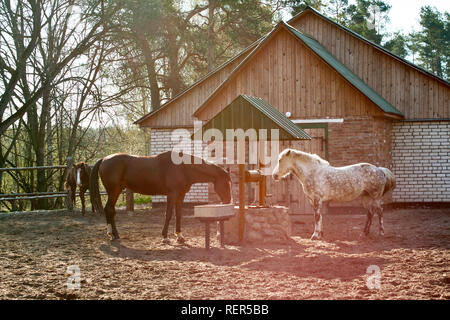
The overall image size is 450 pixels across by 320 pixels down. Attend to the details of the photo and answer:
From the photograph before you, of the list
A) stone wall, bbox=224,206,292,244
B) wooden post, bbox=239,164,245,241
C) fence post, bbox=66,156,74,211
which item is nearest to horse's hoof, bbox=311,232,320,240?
stone wall, bbox=224,206,292,244

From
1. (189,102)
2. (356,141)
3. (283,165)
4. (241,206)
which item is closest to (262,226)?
(241,206)

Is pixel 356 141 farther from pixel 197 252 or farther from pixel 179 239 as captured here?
pixel 197 252

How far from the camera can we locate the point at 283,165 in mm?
10891

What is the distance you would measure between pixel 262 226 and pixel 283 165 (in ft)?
4.24

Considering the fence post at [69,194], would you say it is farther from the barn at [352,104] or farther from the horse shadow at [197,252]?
the horse shadow at [197,252]

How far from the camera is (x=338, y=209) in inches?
606

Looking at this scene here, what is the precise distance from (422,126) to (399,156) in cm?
111

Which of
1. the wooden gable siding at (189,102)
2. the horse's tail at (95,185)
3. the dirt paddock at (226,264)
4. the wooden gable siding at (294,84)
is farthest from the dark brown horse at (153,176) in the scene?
the wooden gable siding at (189,102)

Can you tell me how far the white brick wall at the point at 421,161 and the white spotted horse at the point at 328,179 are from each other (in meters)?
6.25

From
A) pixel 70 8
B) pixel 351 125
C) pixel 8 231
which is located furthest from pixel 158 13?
pixel 8 231

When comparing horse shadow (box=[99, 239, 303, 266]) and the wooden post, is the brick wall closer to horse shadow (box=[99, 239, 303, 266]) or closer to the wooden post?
horse shadow (box=[99, 239, 303, 266])

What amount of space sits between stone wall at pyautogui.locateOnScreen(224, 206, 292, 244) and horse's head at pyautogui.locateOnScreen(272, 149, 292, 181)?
0.74 meters

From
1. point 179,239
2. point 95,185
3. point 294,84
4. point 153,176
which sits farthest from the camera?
point 294,84

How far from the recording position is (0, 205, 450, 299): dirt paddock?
6.33 m
